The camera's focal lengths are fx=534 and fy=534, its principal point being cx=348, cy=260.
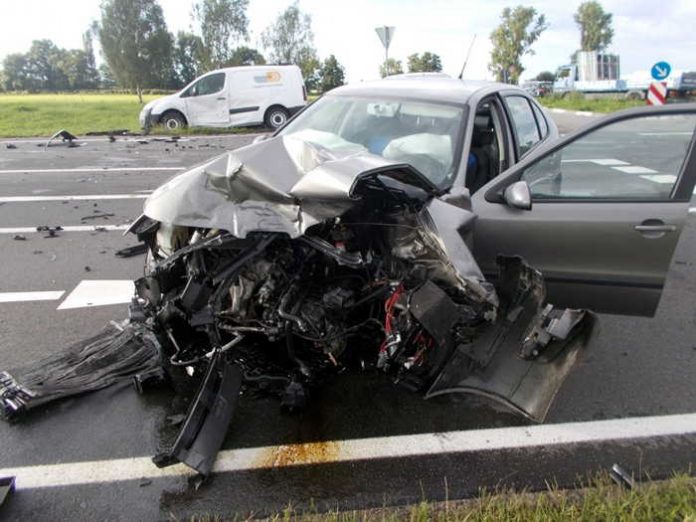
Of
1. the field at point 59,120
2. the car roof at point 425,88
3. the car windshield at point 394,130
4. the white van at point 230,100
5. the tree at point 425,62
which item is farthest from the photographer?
the tree at point 425,62

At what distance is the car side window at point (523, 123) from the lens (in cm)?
446

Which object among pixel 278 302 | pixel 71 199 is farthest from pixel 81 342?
pixel 71 199

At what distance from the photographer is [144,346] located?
333 cm

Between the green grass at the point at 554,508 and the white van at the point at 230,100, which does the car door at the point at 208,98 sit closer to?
the white van at the point at 230,100

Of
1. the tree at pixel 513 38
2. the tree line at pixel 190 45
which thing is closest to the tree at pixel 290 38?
the tree line at pixel 190 45

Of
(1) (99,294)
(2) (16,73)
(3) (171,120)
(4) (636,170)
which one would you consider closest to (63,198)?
(1) (99,294)

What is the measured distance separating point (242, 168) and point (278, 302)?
0.67m

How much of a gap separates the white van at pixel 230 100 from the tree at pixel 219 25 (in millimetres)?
30285

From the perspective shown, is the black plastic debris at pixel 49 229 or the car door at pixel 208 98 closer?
the black plastic debris at pixel 49 229

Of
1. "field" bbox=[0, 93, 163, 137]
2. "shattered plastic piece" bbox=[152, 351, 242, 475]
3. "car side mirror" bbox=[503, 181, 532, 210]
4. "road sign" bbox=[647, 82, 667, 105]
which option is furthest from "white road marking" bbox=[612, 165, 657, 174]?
"field" bbox=[0, 93, 163, 137]

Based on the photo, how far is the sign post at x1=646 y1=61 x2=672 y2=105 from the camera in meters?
13.6

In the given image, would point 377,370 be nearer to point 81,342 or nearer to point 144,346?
point 144,346

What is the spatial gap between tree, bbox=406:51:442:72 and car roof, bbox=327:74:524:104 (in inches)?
1416

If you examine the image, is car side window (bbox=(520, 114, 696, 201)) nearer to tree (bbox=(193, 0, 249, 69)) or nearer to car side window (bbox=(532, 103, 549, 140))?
car side window (bbox=(532, 103, 549, 140))
